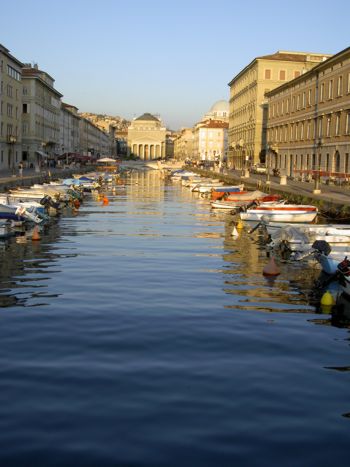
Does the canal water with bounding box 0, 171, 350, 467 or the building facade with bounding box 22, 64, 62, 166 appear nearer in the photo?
the canal water with bounding box 0, 171, 350, 467

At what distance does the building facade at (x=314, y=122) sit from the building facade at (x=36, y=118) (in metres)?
37.7

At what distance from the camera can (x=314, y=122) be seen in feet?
238

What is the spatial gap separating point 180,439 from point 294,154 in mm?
76426

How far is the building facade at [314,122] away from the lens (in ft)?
200

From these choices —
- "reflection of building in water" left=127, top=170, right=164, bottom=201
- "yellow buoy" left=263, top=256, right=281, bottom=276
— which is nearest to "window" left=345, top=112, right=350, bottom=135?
"reflection of building in water" left=127, top=170, right=164, bottom=201

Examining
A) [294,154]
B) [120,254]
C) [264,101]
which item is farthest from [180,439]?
[264,101]

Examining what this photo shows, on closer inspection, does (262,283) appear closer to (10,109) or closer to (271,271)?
(271,271)

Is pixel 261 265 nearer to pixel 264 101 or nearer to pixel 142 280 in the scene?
pixel 142 280

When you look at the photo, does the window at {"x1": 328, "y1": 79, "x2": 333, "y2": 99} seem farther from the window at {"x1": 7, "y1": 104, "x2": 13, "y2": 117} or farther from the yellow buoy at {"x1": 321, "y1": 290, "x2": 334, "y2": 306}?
the yellow buoy at {"x1": 321, "y1": 290, "x2": 334, "y2": 306}

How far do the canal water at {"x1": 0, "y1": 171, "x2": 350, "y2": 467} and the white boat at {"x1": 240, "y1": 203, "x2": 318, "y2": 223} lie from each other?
15.2 metres

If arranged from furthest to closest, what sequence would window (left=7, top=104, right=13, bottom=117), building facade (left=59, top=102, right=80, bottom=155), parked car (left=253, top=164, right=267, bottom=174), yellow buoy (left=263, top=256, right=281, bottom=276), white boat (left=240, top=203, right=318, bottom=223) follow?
1. building facade (left=59, top=102, right=80, bottom=155)
2. parked car (left=253, top=164, right=267, bottom=174)
3. window (left=7, top=104, right=13, bottom=117)
4. white boat (left=240, top=203, right=318, bottom=223)
5. yellow buoy (left=263, top=256, right=281, bottom=276)

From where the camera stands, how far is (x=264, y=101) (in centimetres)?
11019

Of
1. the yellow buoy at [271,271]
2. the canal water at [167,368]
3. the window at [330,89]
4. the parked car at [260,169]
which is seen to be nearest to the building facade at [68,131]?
the parked car at [260,169]

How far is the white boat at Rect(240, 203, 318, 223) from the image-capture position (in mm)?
39719
